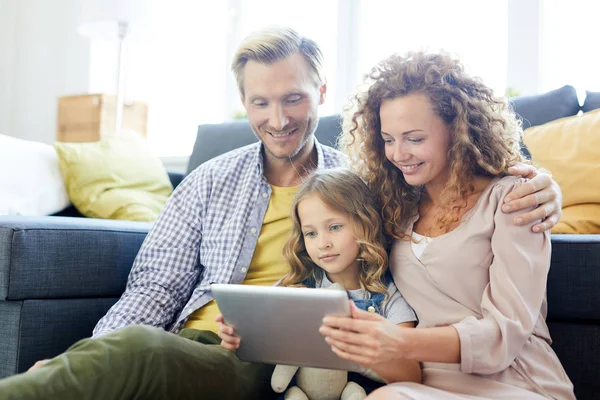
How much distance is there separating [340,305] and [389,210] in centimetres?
41

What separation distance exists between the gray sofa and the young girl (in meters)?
0.37

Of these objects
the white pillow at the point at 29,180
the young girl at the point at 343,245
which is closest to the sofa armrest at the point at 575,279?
the young girl at the point at 343,245

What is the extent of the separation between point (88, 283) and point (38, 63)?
3.61 m

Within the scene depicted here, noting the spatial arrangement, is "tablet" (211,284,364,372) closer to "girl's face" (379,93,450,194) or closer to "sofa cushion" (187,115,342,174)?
"girl's face" (379,93,450,194)

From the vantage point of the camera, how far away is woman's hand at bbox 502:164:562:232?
1175 mm

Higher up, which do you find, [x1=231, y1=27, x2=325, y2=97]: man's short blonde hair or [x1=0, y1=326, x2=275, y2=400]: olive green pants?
[x1=231, y1=27, x2=325, y2=97]: man's short blonde hair

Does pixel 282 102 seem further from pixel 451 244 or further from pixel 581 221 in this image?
pixel 581 221

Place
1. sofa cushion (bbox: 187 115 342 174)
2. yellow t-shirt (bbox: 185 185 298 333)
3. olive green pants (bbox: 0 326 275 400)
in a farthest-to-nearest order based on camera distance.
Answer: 1. sofa cushion (bbox: 187 115 342 174)
2. yellow t-shirt (bbox: 185 185 298 333)
3. olive green pants (bbox: 0 326 275 400)

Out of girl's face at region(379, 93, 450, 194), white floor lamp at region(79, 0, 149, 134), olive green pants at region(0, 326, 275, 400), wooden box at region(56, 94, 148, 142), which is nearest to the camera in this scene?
olive green pants at region(0, 326, 275, 400)

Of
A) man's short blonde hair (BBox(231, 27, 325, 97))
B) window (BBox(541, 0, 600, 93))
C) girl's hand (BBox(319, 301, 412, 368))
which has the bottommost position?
girl's hand (BBox(319, 301, 412, 368))

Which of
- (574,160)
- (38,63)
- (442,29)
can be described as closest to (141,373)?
(574,160)

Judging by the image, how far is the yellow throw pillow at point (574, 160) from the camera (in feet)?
5.31

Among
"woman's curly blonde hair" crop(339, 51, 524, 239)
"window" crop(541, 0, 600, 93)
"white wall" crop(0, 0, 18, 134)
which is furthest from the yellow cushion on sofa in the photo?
"white wall" crop(0, 0, 18, 134)

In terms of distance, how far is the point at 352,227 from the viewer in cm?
140
